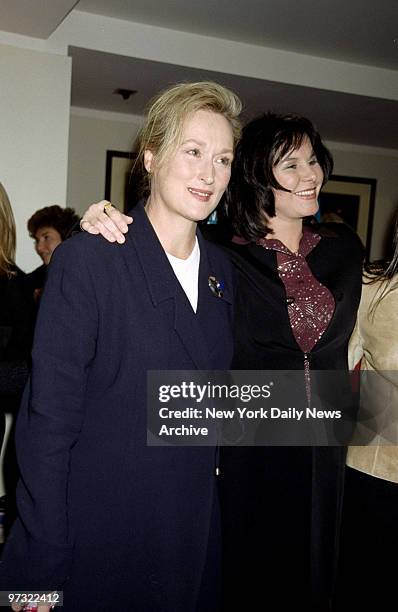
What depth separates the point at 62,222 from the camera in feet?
10.4

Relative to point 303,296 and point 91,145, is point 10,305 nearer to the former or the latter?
point 303,296

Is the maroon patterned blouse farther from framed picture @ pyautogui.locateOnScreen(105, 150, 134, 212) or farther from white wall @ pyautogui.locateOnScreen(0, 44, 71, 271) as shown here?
framed picture @ pyautogui.locateOnScreen(105, 150, 134, 212)

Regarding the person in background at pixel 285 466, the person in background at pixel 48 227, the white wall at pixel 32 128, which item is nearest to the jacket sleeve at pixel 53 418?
the person in background at pixel 285 466

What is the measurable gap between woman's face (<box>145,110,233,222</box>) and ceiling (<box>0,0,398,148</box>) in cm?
198

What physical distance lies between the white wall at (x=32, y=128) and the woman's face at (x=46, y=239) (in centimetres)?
29

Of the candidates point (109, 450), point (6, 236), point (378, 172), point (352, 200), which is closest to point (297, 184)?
point (109, 450)

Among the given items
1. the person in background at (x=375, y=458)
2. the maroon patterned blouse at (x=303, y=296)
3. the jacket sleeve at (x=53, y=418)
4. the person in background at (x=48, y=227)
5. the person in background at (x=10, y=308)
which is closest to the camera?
the jacket sleeve at (x=53, y=418)

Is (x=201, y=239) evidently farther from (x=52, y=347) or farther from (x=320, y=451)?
(x=320, y=451)

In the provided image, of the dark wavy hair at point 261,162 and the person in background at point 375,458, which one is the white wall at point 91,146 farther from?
the person in background at point 375,458

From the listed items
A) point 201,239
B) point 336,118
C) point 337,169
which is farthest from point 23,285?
point 337,169

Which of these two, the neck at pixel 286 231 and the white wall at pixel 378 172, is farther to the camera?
the white wall at pixel 378 172

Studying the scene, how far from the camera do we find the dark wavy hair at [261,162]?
1617 mm

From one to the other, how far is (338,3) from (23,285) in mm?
2353

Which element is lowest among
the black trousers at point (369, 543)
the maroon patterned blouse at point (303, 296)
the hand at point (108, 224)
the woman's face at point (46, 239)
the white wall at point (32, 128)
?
the black trousers at point (369, 543)
